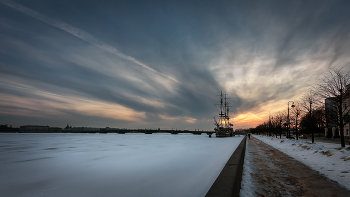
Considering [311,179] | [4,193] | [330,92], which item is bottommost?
[4,193]

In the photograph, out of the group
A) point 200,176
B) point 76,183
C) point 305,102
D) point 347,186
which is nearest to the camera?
point 347,186

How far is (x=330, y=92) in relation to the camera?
18484 mm

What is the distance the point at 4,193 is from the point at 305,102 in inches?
1471

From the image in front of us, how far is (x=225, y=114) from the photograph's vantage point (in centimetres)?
13612

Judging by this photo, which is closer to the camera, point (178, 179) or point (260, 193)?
point (260, 193)

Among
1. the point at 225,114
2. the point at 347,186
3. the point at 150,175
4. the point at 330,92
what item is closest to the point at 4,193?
the point at 150,175

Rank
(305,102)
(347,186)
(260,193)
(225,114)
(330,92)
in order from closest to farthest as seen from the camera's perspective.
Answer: (260,193) < (347,186) < (330,92) < (305,102) < (225,114)

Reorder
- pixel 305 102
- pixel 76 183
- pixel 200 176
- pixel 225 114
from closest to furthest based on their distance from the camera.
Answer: pixel 76 183 → pixel 200 176 → pixel 305 102 → pixel 225 114

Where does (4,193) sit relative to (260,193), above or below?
below

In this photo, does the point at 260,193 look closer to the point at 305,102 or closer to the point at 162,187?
the point at 162,187

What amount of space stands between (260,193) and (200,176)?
3.85 metres

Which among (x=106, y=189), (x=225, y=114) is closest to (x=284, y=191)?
(x=106, y=189)

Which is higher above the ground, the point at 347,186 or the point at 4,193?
the point at 347,186

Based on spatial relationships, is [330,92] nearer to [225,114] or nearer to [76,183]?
[76,183]
